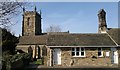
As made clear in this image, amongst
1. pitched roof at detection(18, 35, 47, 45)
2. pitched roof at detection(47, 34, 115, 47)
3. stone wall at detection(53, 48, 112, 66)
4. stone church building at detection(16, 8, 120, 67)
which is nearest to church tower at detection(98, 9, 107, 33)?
pitched roof at detection(47, 34, 115, 47)

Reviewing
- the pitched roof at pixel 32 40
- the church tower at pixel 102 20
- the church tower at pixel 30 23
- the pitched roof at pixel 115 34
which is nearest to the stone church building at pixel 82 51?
the pitched roof at pixel 115 34

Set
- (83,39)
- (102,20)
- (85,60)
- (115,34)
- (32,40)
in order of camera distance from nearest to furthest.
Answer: (85,60)
(83,39)
(115,34)
(102,20)
(32,40)

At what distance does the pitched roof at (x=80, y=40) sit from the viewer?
1405 inches

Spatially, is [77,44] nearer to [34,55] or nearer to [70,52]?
[70,52]

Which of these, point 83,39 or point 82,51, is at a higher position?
point 83,39

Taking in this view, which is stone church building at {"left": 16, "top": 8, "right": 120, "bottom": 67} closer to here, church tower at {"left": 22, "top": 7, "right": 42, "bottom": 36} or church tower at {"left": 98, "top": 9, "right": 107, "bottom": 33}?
church tower at {"left": 98, "top": 9, "right": 107, "bottom": 33}

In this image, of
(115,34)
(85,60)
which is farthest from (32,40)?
(85,60)

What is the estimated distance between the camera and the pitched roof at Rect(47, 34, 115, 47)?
3569 centimetres

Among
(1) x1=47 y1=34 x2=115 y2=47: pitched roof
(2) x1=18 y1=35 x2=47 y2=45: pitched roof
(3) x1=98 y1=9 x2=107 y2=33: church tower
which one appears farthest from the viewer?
(2) x1=18 y1=35 x2=47 y2=45: pitched roof

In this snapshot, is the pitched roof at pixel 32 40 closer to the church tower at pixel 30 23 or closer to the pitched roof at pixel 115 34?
the church tower at pixel 30 23

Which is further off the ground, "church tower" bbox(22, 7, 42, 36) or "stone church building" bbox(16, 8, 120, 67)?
"church tower" bbox(22, 7, 42, 36)

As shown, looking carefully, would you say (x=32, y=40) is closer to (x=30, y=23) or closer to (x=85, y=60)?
(x=30, y=23)

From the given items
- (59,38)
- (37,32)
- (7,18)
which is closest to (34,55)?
(37,32)

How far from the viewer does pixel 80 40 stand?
122 ft
